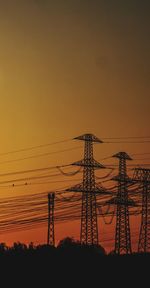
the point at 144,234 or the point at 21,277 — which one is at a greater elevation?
the point at 144,234

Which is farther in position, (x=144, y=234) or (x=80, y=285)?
(x=144, y=234)

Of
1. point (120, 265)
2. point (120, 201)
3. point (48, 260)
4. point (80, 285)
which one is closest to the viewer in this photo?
point (80, 285)

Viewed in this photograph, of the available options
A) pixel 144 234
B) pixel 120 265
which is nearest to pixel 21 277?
pixel 120 265

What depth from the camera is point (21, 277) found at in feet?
259

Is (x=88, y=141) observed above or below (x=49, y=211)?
above

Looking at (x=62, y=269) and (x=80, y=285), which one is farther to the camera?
(x=62, y=269)

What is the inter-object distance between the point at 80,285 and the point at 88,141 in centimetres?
1928

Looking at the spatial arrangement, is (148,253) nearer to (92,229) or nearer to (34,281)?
(92,229)

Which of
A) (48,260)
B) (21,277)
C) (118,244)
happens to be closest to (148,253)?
(118,244)

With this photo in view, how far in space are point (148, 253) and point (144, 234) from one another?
845cm

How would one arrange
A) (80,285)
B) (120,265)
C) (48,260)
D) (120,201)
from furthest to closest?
1. (120,201)
2. (48,260)
3. (120,265)
4. (80,285)

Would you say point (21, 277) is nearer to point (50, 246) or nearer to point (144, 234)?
point (50, 246)

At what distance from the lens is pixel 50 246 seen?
95.8 metres

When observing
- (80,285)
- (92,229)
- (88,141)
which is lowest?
(80,285)
